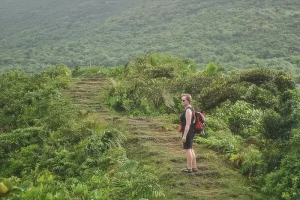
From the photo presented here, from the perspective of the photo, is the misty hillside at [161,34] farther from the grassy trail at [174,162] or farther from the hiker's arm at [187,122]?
the hiker's arm at [187,122]

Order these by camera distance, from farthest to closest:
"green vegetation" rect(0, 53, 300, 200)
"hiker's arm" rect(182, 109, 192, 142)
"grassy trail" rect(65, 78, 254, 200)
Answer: "hiker's arm" rect(182, 109, 192, 142) → "grassy trail" rect(65, 78, 254, 200) → "green vegetation" rect(0, 53, 300, 200)

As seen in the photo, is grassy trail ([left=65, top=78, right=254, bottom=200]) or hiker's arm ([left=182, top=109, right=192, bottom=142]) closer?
grassy trail ([left=65, top=78, right=254, bottom=200])

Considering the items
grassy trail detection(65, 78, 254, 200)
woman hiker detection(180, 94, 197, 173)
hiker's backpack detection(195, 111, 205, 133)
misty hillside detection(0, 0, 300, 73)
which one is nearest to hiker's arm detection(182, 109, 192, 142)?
woman hiker detection(180, 94, 197, 173)

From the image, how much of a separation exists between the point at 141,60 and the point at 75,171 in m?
11.5

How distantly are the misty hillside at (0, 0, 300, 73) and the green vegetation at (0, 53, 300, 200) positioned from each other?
2968cm

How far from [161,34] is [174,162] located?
6478 cm

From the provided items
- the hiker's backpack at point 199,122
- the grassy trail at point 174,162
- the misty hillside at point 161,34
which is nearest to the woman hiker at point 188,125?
the hiker's backpack at point 199,122

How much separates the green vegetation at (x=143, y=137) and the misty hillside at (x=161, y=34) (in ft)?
97.4

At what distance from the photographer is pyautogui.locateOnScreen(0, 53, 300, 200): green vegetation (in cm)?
702

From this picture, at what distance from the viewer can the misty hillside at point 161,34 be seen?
55344 millimetres

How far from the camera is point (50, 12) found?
10475cm

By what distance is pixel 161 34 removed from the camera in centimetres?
7212

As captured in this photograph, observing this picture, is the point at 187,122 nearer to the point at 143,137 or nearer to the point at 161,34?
the point at 143,137

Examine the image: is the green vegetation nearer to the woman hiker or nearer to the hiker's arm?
the woman hiker
